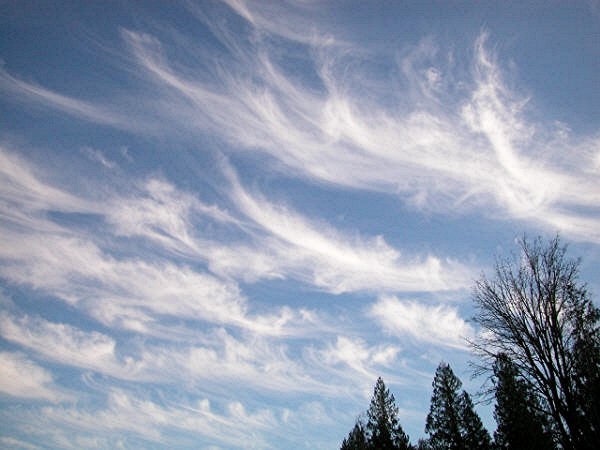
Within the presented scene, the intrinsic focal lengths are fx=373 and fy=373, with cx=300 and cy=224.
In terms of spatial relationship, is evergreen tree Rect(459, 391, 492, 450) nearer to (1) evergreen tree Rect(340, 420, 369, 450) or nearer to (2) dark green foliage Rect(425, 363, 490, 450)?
(2) dark green foliage Rect(425, 363, 490, 450)

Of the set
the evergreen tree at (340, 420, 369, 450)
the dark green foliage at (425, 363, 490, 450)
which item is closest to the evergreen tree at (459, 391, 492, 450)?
the dark green foliage at (425, 363, 490, 450)

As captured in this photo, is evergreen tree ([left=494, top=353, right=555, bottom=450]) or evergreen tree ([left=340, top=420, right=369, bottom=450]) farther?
evergreen tree ([left=340, top=420, right=369, bottom=450])

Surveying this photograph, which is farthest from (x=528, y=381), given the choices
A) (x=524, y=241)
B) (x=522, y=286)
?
(x=524, y=241)

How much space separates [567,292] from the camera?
1362 cm

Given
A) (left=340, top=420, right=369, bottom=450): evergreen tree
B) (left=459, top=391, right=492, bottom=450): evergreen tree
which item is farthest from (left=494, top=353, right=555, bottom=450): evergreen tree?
(left=340, top=420, right=369, bottom=450): evergreen tree

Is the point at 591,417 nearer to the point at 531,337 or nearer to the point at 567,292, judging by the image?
the point at 531,337

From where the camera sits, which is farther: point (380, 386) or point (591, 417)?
point (380, 386)

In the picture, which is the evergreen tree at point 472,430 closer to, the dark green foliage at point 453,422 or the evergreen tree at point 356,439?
the dark green foliage at point 453,422

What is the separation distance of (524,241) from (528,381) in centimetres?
521

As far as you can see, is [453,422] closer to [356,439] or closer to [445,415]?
[445,415]

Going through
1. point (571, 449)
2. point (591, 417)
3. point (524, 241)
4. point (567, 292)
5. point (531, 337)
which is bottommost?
point (571, 449)

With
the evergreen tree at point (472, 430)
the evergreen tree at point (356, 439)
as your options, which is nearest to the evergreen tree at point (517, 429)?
the evergreen tree at point (472, 430)

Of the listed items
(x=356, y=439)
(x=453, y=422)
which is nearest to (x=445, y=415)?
(x=453, y=422)

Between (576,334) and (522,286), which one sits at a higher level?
(522,286)
